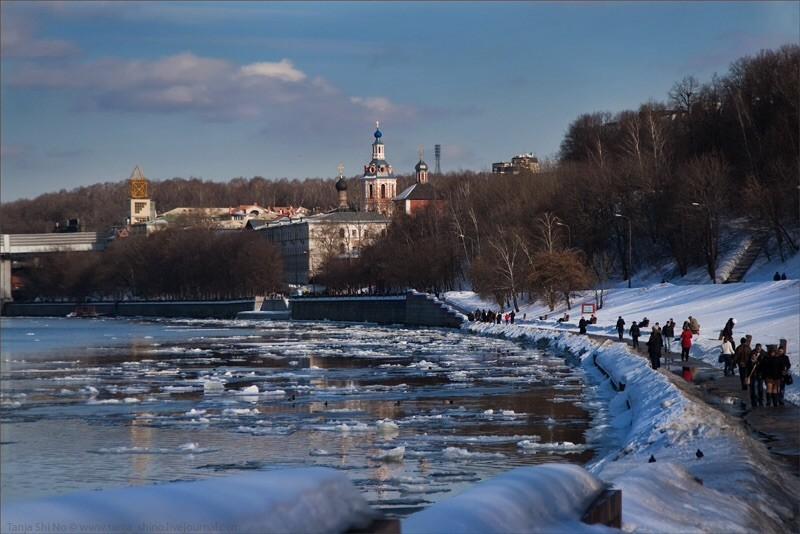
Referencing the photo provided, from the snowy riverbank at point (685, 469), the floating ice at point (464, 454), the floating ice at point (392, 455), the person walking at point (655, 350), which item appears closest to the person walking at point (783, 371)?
the snowy riverbank at point (685, 469)

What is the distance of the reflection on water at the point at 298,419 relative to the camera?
1873 centimetres

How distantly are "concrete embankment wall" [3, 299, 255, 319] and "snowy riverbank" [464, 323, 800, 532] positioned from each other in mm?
102766

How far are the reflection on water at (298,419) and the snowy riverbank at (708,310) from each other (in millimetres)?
6373

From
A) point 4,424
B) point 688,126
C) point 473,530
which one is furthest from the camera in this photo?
point 688,126

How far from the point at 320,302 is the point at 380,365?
67.1 metres

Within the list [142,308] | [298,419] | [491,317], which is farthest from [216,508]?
[142,308]

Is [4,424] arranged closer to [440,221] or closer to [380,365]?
[380,365]

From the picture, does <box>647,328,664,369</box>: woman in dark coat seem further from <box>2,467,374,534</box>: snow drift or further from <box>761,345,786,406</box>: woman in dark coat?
<box>2,467,374,534</box>: snow drift

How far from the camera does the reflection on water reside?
1873 cm

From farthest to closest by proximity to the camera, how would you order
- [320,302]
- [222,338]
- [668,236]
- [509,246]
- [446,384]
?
[320,302] → [509,246] → [668,236] → [222,338] → [446,384]

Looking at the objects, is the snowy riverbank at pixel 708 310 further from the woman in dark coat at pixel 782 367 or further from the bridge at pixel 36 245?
the bridge at pixel 36 245

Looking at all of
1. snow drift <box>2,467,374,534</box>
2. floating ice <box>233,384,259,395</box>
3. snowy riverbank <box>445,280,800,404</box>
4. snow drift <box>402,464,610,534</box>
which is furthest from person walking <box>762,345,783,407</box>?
snow drift <box>2,467,374,534</box>

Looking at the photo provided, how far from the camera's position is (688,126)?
9544 cm

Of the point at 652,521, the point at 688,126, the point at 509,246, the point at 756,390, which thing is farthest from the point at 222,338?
the point at 652,521
